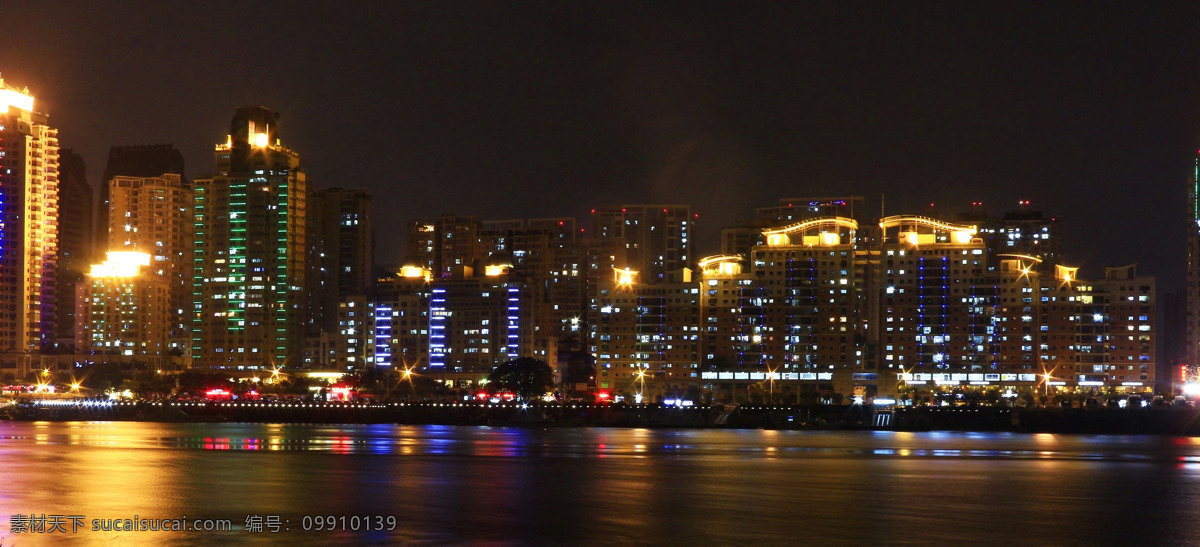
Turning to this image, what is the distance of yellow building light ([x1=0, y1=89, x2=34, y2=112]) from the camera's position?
619ft

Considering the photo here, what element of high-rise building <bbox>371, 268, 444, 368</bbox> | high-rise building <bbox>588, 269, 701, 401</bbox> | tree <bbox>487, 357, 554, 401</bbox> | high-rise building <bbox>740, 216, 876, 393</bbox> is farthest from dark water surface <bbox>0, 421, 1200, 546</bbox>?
high-rise building <bbox>371, 268, 444, 368</bbox>

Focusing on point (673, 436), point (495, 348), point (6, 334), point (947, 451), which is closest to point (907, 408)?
point (673, 436)

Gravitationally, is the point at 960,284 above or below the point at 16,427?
above

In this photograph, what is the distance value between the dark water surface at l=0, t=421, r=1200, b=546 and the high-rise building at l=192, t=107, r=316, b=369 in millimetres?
90048

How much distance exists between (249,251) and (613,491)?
5352 inches

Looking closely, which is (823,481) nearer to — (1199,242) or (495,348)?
(1199,242)

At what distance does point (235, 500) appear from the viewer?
172ft

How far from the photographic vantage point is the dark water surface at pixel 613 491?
45.0 meters

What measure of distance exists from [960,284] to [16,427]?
109 m

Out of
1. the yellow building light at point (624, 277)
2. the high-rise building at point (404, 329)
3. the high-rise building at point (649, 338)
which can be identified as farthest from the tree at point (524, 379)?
the high-rise building at point (404, 329)

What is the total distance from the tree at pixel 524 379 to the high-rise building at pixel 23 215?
78.7 m

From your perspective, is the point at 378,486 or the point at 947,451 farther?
the point at 947,451

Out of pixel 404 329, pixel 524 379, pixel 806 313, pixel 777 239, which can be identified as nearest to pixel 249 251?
pixel 404 329

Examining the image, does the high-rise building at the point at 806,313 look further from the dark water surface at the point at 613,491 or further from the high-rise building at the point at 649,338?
the dark water surface at the point at 613,491
